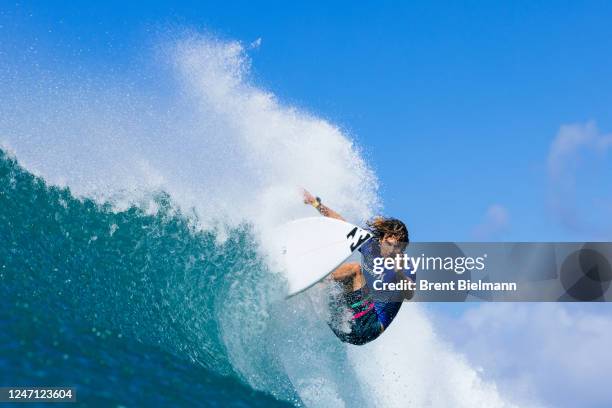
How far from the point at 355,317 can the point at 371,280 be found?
1.94 ft

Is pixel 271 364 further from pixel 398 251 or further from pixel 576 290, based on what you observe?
pixel 576 290

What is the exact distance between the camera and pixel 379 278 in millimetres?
7855

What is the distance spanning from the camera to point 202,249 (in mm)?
8414

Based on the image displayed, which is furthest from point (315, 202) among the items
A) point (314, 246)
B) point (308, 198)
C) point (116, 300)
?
point (116, 300)

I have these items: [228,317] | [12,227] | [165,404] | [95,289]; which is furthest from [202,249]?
[165,404]

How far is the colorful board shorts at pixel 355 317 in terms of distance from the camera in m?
8.00

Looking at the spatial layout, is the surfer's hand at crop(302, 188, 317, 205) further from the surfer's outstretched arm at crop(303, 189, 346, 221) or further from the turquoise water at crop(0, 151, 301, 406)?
the turquoise water at crop(0, 151, 301, 406)

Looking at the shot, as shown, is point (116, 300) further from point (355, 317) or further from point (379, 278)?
point (379, 278)

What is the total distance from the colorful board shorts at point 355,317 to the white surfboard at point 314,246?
0.52 m

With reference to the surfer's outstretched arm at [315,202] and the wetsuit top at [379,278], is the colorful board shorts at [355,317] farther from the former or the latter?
the surfer's outstretched arm at [315,202]

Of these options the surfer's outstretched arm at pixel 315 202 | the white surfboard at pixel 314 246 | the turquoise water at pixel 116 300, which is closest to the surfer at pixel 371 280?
the surfer's outstretched arm at pixel 315 202

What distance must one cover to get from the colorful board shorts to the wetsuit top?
86mm

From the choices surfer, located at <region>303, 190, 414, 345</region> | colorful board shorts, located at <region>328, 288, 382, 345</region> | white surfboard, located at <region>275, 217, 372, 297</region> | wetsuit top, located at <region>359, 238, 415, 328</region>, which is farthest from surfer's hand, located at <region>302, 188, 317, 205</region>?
colorful board shorts, located at <region>328, 288, 382, 345</region>

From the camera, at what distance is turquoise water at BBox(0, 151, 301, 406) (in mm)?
5590
